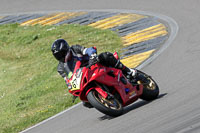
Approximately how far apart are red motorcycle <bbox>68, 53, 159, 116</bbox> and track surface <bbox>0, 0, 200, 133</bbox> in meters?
0.21

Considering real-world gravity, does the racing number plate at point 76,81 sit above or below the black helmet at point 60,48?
below

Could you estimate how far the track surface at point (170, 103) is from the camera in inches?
245

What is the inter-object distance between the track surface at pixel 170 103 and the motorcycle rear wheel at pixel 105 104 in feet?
0.46

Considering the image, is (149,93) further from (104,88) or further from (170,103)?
(104,88)

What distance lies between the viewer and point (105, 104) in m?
7.36

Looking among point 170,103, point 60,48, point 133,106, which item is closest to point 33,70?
point 133,106

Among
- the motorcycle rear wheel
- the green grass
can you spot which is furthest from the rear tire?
the green grass

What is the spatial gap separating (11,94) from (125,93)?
470 cm

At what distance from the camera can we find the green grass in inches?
390

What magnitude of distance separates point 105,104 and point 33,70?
5967mm

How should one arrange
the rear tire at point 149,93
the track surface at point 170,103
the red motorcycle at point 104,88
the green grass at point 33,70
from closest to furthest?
the track surface at point 170,103 → the red motorcycle at point 104,88 → the rear tire at point 149,93 → the green grass at point 33,70

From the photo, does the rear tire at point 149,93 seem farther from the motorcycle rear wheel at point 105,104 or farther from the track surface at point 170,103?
the motorcycle rear wheel at point 105,104

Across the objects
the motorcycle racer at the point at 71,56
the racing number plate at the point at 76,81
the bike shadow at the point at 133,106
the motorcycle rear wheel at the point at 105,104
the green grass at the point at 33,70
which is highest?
the motorcycle racer at the point at 71,56

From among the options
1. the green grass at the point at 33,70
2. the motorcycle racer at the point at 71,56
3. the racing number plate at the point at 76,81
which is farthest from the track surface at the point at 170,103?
the green grass at the point at 33,70
